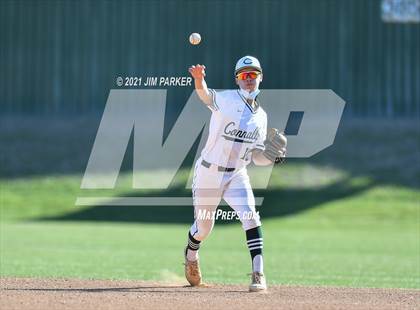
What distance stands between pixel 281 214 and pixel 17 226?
7554mm

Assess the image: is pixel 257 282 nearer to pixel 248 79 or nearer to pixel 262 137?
pixel 262 137

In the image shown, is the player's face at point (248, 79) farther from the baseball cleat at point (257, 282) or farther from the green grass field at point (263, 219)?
the green grass field at point (263, 219)

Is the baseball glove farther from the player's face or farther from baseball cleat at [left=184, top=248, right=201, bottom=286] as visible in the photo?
baseball cleat at [left=184, top=248, right=201, bottom=286]

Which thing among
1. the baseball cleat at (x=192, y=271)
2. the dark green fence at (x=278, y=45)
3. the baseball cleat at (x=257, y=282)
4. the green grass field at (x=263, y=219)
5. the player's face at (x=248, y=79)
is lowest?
the green grass field at (x=263, y=219)

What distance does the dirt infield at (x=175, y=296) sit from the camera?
9.60 m

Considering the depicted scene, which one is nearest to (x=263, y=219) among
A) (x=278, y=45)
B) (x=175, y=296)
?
(x=278, y=45)

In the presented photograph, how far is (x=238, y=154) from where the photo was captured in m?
11.3

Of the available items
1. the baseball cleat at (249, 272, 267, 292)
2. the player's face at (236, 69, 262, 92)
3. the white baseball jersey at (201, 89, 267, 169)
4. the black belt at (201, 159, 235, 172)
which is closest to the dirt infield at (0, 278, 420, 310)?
the baseball cleat at (249, 272, 267, 292)

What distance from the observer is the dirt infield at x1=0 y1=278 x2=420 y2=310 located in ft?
31.5

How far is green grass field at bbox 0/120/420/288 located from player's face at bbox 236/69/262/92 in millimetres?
3306

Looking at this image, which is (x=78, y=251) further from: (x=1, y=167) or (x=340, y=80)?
(x=340, y=80)

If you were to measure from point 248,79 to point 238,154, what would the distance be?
896 millimetres

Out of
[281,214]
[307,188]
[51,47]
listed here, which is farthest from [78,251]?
[51,47]

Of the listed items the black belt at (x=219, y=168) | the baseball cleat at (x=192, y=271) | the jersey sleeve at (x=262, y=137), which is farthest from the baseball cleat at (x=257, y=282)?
the jersey sleeve at (x=262, y=137)
